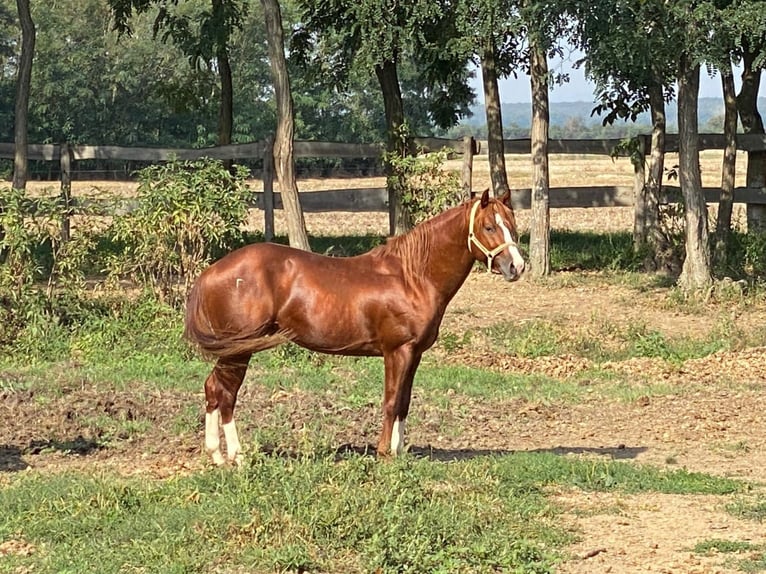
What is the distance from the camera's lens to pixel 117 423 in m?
10.3

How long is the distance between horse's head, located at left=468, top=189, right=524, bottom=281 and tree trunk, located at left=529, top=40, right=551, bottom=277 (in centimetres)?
1147

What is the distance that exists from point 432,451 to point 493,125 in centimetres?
1283

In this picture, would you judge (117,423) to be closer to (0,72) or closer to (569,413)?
(569,413)

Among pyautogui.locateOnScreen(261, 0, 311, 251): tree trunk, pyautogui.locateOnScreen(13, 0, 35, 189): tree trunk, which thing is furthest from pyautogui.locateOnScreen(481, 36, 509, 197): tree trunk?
pyautogui.locateOnScreen(13, 0, 35, 189): tree trunk

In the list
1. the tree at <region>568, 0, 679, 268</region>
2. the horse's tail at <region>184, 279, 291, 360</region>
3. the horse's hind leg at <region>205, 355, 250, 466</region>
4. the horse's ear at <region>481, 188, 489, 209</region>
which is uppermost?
the tree at <region>568, 0, 679, 268</region>

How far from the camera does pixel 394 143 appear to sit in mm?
21656

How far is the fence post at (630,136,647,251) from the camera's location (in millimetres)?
20109

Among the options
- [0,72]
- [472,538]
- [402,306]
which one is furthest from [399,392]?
[0,72]

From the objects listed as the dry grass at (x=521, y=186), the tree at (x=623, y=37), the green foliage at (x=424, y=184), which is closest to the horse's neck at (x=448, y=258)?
the dry grass at (x=521, y=186)

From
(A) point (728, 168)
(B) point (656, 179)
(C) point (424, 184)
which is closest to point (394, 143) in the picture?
(C) point (424, 184)

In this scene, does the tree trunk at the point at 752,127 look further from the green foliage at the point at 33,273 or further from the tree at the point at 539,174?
the green foliage at the point at 33,273

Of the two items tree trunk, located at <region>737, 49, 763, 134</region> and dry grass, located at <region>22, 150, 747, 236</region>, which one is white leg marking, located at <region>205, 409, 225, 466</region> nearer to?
dry grass, located at <region>22, 150, 747, 236</region>

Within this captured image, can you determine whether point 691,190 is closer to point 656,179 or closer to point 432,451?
point 656,179

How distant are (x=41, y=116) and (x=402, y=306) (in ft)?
161
